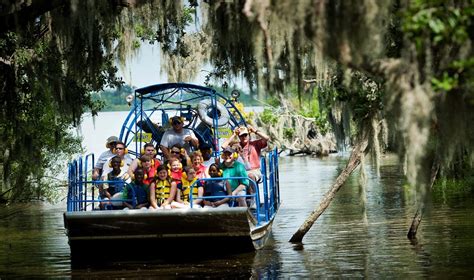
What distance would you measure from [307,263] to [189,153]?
246 cm

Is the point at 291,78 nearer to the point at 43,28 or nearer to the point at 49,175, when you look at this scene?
the point at 43,28

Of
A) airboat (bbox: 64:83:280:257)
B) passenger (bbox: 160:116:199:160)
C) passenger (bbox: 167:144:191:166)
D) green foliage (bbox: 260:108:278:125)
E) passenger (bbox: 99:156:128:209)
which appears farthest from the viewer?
green foliage (bbox: 260:108:278:125)

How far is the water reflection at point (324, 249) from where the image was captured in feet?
47.7

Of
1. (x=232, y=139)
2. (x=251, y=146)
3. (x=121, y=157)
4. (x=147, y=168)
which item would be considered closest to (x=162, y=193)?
(x=147, y=168)

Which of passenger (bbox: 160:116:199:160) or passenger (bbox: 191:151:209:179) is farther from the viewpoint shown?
passenger (bbox: 160:116:199:160)

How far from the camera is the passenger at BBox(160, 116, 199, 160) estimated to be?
15867 mm

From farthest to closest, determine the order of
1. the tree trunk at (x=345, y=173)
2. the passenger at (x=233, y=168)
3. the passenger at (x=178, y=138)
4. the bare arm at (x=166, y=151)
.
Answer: the tree trunk at (x=345, y=173), the passenger at (x=178, y=138), the bare arm at (x=166, y=151), the passenger at (x=233, y=168)

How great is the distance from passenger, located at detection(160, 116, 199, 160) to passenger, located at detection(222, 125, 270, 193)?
592 mm

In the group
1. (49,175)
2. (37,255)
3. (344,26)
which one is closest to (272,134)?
(49,175)

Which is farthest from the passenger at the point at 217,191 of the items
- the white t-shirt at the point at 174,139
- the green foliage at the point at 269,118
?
the green foliage at the point at 269,118

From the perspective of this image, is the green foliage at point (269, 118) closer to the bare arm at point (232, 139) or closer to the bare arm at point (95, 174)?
the bare arm at point (232, 139)

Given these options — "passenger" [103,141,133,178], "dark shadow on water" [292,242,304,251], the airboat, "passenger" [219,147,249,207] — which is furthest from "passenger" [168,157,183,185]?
"dark shadow on water" [292,242,304,251]

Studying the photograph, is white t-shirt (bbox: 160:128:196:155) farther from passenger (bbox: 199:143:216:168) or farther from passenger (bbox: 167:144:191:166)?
passenger (bbox: 167:144:191:166)

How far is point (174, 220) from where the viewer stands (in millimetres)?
14602
